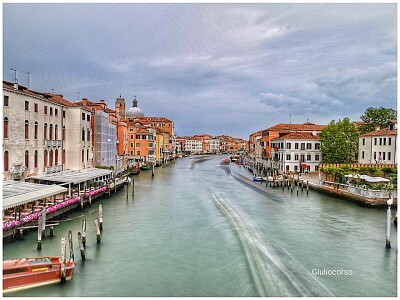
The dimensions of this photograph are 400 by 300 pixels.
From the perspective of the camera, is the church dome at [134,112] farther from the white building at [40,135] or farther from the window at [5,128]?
the window at [5,128]

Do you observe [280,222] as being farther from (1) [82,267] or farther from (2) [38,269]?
(2) [38,269]

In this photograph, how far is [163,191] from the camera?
1168 inches

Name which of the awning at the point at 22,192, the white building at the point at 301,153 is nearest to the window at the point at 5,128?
the awning at the point at 22,192

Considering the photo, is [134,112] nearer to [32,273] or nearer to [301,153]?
A: [301,153]

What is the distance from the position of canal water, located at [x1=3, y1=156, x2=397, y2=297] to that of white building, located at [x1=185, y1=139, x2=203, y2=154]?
113409mm

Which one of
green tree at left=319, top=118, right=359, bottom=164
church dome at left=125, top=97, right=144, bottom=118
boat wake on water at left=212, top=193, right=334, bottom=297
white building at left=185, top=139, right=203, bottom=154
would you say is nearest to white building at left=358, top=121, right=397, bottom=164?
green tree at left=319, top=118, right=359, bottom=164

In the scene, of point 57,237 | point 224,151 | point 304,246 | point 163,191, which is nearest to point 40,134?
point 57,237

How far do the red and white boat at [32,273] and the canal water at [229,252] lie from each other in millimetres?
220

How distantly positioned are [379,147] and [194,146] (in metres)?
107

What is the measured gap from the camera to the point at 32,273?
10.0m

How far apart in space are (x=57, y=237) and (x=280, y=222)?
1013 centimetres

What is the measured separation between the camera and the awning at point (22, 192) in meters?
13.6

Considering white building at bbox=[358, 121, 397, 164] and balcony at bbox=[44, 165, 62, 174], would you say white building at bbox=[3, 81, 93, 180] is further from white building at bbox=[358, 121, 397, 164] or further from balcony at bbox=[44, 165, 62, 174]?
white building at bbox=[358, 121, 397, 164]

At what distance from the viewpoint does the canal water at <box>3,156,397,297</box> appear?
10258 mm
